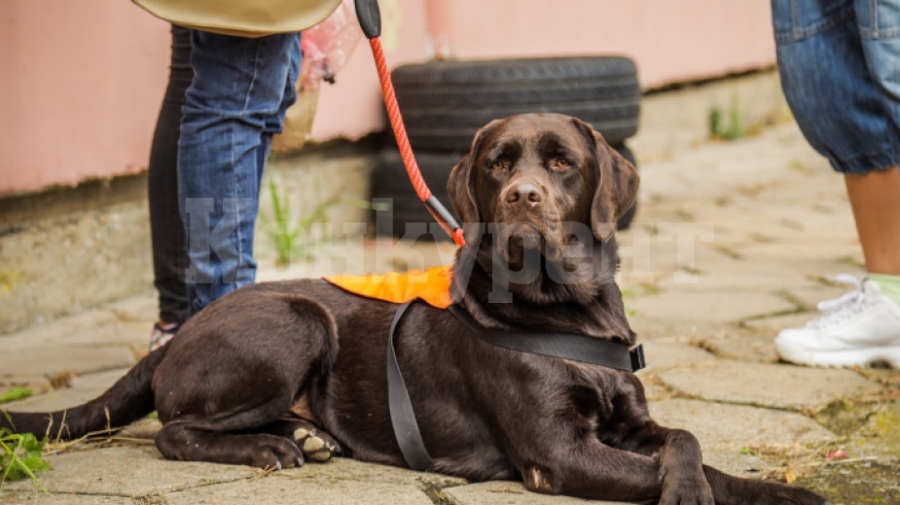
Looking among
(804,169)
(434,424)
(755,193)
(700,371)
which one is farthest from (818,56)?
(804,169)

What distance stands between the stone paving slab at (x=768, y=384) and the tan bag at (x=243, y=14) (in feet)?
5.33

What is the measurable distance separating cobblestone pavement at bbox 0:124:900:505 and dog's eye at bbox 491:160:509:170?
790 millimetres

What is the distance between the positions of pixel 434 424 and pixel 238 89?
3.55ft

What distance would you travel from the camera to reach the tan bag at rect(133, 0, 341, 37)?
288 cm

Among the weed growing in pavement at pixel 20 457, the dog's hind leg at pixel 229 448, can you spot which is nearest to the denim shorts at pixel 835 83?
the dog's hind leg at pixel 229 448

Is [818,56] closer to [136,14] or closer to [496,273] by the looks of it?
[496,273]

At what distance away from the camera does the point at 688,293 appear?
4.95 meters

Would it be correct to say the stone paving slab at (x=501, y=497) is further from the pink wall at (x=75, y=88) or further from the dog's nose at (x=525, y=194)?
the pink wall at (x=75, y=88)

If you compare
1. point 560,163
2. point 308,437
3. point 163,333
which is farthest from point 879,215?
point 163,333

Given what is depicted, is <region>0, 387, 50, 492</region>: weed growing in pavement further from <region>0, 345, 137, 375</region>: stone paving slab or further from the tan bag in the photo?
the tan bag

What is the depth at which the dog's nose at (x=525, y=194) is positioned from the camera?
107 inches

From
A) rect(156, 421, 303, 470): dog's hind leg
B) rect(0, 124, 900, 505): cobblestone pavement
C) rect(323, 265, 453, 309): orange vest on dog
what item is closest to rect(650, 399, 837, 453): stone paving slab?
rect(0, 124, 900, 505): cobblestone pavement

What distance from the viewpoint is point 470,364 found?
2.86 meters

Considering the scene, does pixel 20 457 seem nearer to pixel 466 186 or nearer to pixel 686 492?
pixel 466 186
